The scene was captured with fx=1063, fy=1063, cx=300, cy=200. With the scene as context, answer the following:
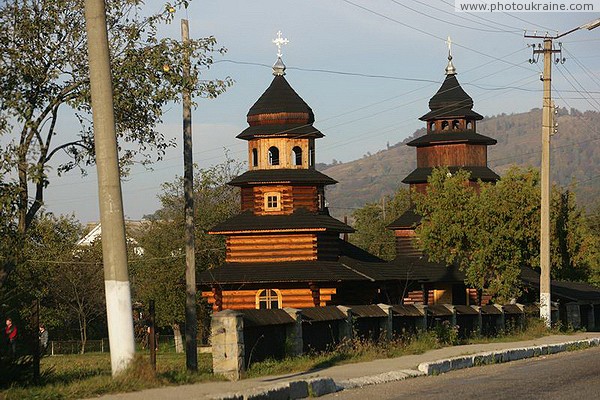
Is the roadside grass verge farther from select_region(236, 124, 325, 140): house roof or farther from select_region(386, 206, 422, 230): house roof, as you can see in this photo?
select_region(386, 206, 422, 230): house roof

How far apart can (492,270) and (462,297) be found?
→ 16.0 metres

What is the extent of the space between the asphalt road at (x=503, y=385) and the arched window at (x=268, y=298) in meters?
26.0

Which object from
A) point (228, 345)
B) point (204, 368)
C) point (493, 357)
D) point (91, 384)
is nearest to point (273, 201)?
point (493, 357)

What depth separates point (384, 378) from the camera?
70.4ft

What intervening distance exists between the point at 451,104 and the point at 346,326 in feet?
141

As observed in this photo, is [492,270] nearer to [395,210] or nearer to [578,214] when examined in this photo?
[578,214]

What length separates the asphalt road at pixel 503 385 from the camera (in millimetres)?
17766

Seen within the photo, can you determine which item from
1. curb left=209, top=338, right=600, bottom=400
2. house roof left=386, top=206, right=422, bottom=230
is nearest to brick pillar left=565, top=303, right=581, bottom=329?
house roof left=386, top=206, right=422, bottom=230

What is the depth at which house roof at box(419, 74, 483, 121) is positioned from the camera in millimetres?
70375

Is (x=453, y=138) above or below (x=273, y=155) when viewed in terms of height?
above

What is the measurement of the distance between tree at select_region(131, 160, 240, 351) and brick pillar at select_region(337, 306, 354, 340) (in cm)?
3554

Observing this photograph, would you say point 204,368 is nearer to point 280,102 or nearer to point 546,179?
point 546,179

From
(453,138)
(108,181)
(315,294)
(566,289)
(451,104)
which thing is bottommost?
(566,289)

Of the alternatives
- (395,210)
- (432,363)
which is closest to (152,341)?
(432,363)
